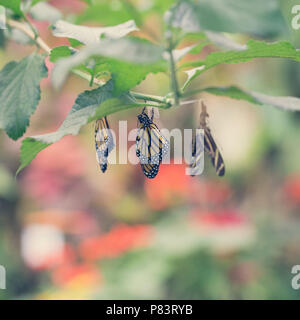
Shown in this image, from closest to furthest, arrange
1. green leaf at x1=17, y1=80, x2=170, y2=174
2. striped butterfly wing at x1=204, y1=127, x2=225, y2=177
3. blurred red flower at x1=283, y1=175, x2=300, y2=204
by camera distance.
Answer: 1. green leaf at x1=17, y1=80, x2=170, y2=174
2. striped butterfly wing at x1=204, y1=127, x2=225, y2=177
3. blurred red flower at x1=283, y1=175, x2=300, y2=204

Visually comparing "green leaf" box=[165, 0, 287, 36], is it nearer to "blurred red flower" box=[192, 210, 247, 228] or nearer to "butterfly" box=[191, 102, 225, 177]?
"butterfly" box=[191, 102, 225, 177]

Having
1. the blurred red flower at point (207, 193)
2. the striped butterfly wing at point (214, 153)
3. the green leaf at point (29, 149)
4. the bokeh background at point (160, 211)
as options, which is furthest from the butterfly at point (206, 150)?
the blurred red flower at point (207, 193)

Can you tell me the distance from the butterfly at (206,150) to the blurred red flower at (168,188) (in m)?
1.40

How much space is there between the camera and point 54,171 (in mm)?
2100

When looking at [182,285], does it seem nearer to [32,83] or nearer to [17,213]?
[17,213]

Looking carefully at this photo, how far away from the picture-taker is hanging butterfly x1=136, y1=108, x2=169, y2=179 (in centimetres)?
51

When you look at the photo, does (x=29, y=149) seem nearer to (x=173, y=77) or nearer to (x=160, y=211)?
(x=173, y=77)

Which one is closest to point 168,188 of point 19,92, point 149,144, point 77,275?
point 77,275

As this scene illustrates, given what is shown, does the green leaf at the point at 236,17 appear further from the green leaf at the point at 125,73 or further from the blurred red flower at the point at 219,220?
the blurred red flower at the point at 219,220

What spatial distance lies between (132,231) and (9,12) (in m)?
1.28

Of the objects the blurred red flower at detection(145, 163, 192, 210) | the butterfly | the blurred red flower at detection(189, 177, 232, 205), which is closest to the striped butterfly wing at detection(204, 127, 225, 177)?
the butterfly

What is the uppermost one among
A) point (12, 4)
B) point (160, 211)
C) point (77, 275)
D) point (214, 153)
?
point (12, 4)

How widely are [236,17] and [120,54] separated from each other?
0.09m

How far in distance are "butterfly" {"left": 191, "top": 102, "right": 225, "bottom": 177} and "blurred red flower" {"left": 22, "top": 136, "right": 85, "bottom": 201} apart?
162 cm
